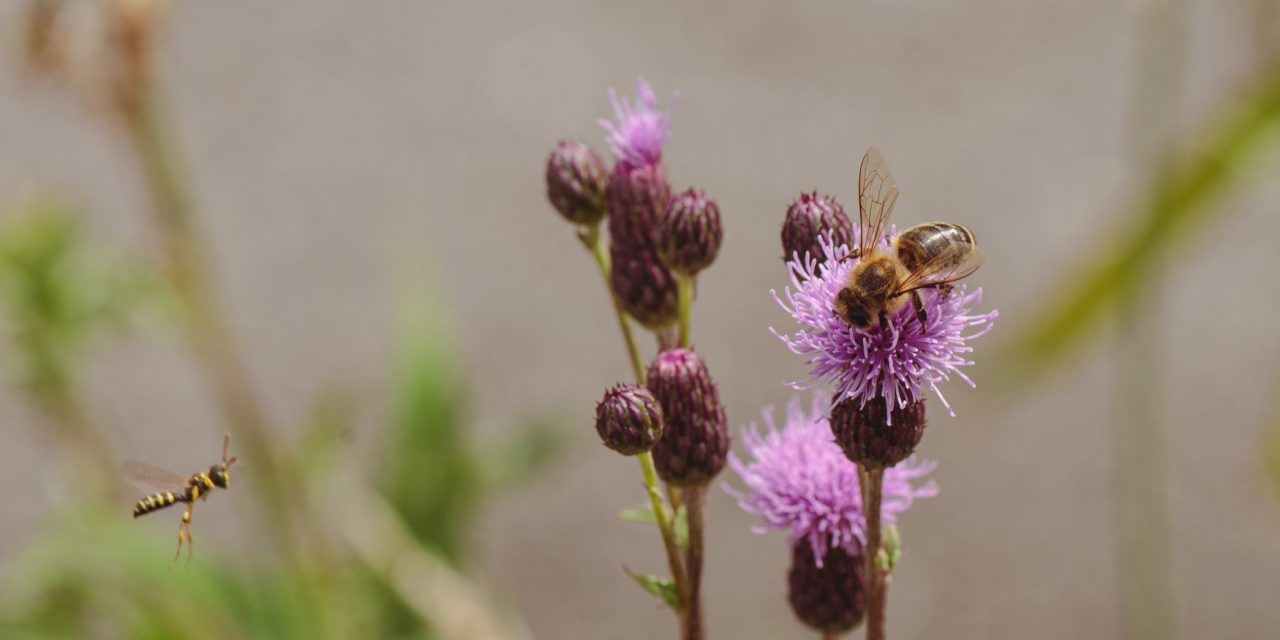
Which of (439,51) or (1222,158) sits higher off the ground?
(439,51)

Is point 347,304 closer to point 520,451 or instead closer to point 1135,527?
point 520,451

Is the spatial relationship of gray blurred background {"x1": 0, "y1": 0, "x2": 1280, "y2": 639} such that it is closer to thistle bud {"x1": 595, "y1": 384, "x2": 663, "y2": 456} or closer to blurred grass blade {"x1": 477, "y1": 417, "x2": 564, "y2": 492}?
blurred grass blade {"x1": 477, "y1": 417, "x2": 564, "y2": 492}

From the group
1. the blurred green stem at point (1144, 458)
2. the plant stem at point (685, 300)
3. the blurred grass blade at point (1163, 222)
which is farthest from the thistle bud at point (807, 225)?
the blurred green stem at point (1144, 458)

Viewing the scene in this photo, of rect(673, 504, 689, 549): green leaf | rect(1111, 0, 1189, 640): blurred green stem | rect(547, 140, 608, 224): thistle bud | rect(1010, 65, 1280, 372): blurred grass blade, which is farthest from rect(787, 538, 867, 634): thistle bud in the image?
rect(1111, 0, 1189, 640): blurred green stem

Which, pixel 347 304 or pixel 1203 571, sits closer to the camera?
pixel 1203 571

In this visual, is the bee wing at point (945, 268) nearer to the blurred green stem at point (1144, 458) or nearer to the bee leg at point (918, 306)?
the bee leg at point (918, 306)

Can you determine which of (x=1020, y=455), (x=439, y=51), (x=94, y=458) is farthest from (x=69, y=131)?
(x=1020, y=455)
